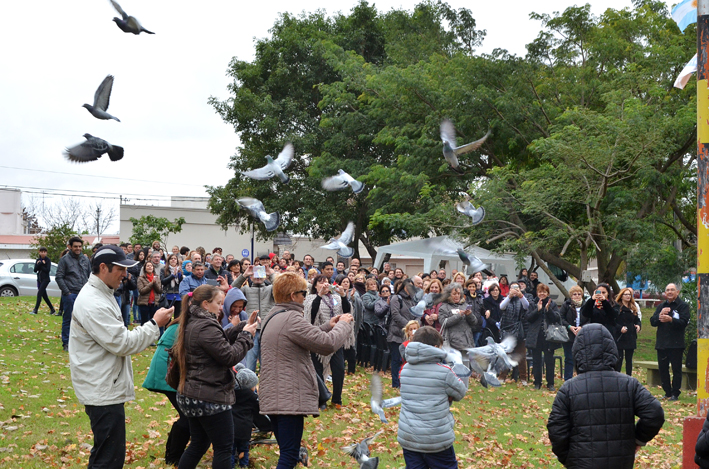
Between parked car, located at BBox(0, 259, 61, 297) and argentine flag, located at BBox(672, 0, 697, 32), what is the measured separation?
19.4 meters

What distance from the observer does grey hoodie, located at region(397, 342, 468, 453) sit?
4.66m

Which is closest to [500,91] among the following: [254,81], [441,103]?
[441,103]

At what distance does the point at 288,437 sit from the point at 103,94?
5.38 metres

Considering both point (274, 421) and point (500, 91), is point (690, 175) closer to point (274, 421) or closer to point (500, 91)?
point (500, 91)

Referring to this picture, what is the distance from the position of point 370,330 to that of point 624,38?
592 inches

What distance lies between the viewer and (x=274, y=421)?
15.8 ft

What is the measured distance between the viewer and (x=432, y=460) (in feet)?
15.4

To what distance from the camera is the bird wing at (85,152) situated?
7.28m

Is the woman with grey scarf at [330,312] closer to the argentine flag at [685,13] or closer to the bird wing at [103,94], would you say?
the bird wing at [103,94]

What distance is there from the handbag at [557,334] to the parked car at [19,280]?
625 inches

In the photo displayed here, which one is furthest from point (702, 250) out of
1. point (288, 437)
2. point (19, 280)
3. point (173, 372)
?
point (19, 280)

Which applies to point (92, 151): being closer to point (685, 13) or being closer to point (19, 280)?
point (685, 13)

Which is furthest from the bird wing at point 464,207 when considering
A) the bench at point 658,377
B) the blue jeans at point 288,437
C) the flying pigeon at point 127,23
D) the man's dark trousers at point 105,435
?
the man's dark trousers at point 105,435

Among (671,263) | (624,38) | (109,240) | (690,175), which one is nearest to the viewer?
(671,263)
